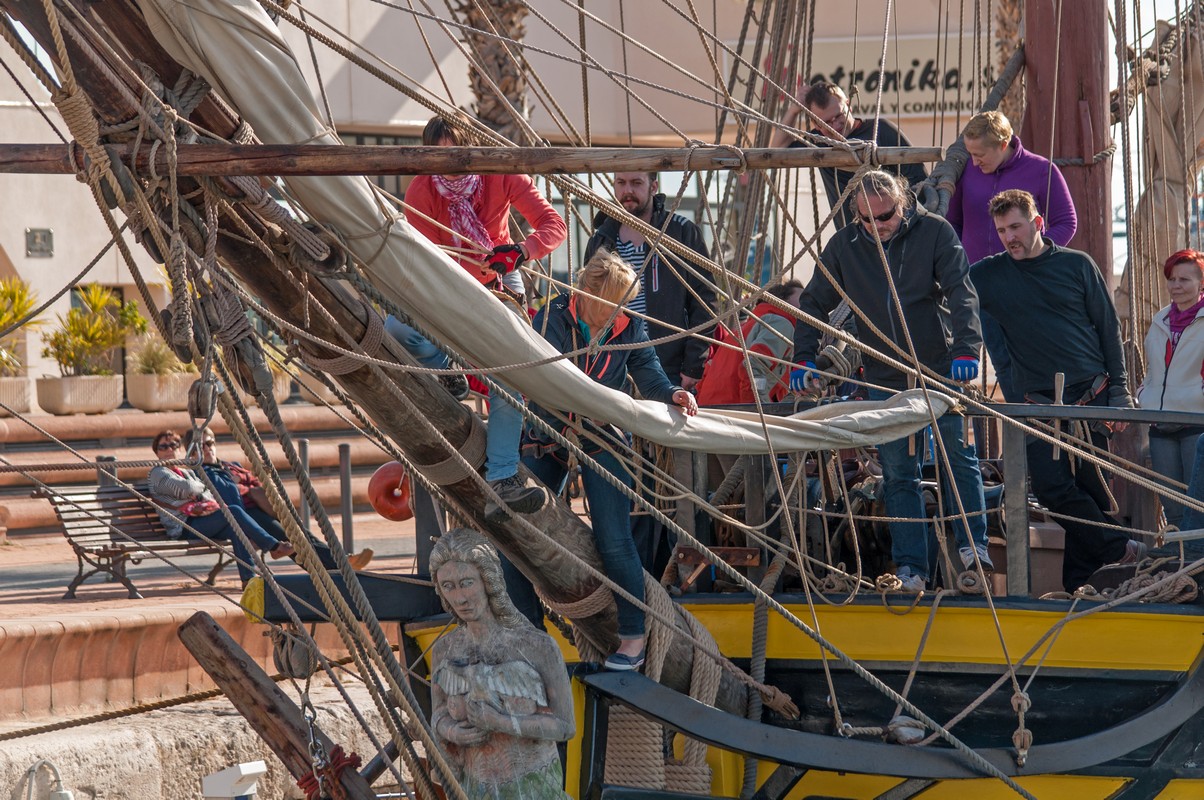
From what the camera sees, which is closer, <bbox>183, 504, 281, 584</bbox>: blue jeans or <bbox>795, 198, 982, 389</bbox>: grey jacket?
<bbox>795, 198, 982, 389</bbox>: grey jacket

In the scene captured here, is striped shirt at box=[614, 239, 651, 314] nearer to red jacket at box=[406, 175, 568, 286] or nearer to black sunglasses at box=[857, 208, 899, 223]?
red jacket at box=[406, 175, 568, 286]

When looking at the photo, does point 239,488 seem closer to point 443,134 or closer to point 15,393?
point 443,134

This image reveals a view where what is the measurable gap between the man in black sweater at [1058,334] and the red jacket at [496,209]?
1675 mm

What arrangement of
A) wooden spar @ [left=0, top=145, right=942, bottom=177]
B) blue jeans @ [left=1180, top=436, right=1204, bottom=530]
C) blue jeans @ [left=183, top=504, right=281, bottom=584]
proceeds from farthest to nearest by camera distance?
blue jeans @ [left=183, top=504, right=281, bottom=584]
blue jeans @ [left=1180, top=436, right=1204, bottom=530]
wooden spar @ [left=0, top=145, right=942, bottom=177]

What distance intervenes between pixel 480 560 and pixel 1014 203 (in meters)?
2.64

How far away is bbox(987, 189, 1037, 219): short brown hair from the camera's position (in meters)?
5.59

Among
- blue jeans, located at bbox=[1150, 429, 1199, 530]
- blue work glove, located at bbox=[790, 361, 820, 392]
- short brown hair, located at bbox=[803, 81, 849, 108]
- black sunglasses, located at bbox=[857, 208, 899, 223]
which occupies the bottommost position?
blue jeans, located at bbox=[1150, 429, 1199, 530]

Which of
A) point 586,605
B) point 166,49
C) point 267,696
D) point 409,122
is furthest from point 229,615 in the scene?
point 409,122

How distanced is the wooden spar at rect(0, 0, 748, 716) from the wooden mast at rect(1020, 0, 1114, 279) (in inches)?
138

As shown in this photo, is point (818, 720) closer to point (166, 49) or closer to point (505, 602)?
point (505, 602)

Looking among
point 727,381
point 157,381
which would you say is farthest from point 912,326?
point 157,381

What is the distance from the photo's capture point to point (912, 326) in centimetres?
549

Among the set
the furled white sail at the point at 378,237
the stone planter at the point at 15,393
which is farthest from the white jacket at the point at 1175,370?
the stone planter at the point at 15,393

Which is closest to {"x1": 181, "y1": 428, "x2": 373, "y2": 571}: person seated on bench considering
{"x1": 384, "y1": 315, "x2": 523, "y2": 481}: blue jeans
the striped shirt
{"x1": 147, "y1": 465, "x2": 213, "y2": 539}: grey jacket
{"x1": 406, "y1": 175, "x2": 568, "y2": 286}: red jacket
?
{"x1": 147, "y1": 465, "x2": 213, "y2": 539}: grey jacket
